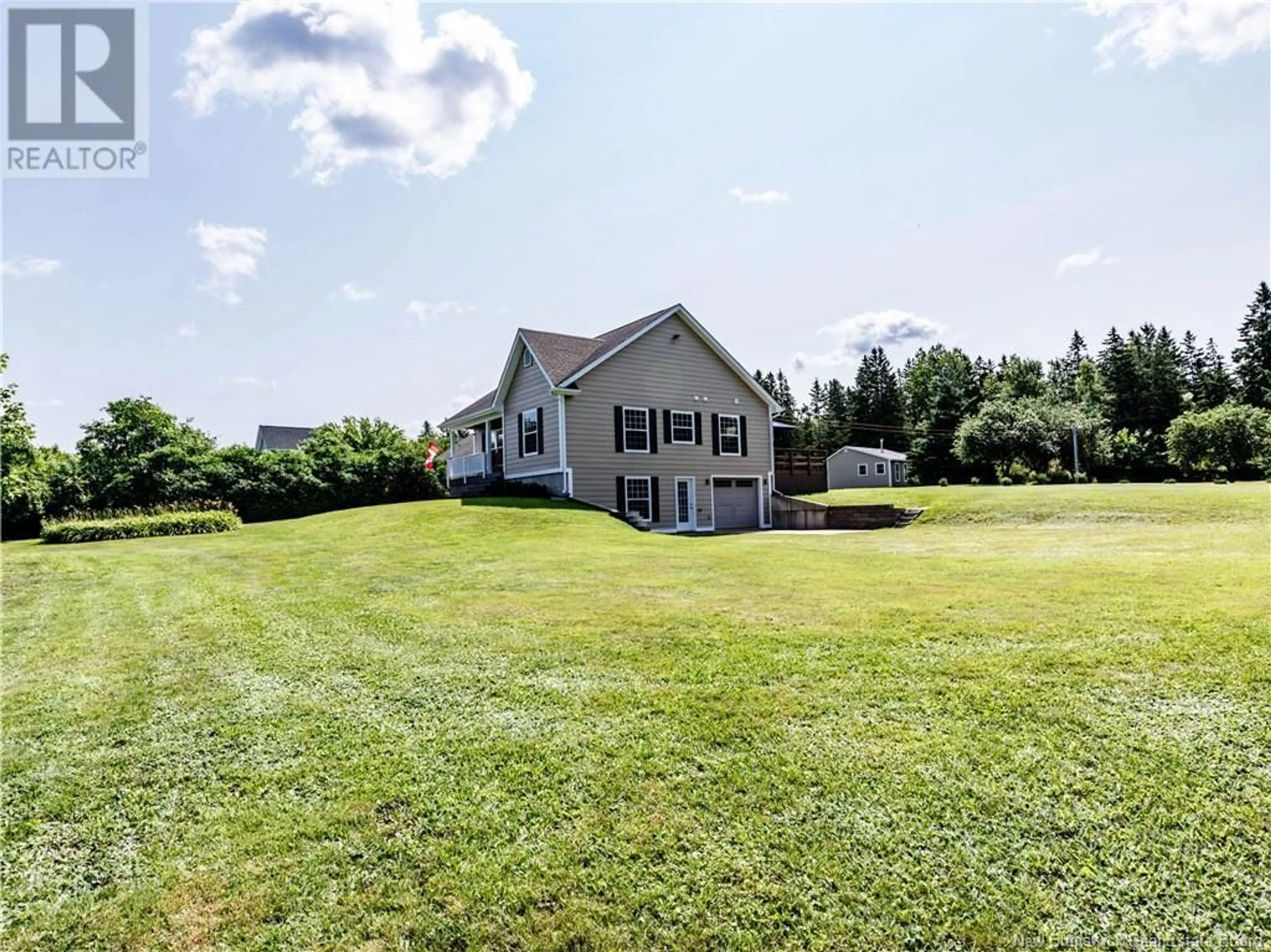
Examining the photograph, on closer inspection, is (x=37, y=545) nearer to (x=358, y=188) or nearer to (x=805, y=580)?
(x=358, y=188)

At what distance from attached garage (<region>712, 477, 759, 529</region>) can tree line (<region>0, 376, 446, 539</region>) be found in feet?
37.1

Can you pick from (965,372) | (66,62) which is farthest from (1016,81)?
(965,372)

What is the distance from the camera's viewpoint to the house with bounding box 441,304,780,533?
20.4 m

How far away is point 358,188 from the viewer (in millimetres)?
13508

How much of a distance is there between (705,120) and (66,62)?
9862mm

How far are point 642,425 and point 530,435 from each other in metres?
4.00

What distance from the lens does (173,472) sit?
68.7 ft

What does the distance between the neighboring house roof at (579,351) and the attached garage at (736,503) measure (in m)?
3.47

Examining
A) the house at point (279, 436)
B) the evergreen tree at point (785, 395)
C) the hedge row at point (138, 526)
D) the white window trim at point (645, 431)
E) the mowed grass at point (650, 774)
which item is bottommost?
the mowed grass at point (650, 774)

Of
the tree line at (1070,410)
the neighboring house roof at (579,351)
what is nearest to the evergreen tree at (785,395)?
the tree line at (1070,410)

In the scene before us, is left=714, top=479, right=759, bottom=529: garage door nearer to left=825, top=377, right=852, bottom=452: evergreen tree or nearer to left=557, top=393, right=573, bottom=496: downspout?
left=557, top=393, right=573, bottom=496: downspout

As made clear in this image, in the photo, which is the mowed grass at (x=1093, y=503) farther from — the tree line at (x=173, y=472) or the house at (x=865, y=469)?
the tree line at (x=173, y=472)

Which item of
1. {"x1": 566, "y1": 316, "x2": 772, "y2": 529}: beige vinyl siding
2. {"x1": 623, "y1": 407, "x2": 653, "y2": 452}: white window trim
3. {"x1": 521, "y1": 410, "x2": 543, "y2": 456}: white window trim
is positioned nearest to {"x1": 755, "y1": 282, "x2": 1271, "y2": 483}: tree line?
{"x1": 566, "y1": 316, "x2": 772, "y2": 529}: beige vinyl siding

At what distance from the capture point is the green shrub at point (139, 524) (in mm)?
16438
